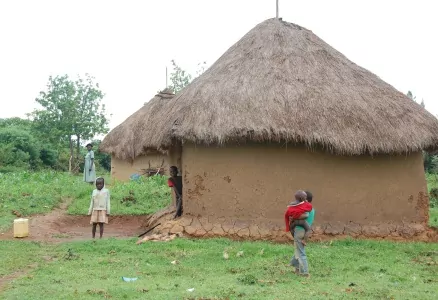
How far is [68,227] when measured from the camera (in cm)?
1224

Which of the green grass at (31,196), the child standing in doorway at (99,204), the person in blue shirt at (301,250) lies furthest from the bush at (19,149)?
the person in blue shirt at (301,250)

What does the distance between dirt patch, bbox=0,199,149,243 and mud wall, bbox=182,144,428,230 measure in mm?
2450

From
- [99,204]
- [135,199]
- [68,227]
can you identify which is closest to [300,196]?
[99,204]

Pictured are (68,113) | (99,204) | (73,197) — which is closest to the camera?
(99,204)

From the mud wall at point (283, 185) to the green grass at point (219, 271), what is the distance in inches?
25.6

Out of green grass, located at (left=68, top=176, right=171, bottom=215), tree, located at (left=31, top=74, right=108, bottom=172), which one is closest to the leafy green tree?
tree, located at (left=31, top=74, right=108, bottom=172)

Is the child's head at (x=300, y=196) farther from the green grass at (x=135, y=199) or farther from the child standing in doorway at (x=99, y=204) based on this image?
the green grass at (x=135, y=199)

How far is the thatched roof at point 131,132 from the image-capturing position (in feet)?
63.8

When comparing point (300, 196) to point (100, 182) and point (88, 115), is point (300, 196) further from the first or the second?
point (88, 115)

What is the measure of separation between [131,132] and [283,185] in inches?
464

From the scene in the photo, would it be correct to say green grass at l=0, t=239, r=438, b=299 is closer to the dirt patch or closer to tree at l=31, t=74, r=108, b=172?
the dirt patch

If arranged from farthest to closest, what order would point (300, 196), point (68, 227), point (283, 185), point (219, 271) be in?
point (68, 227) < point (283, 185) < point (219, 271) < point (300, 196)

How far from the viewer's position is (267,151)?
30.1 ft

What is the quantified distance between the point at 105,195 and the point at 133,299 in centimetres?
439
